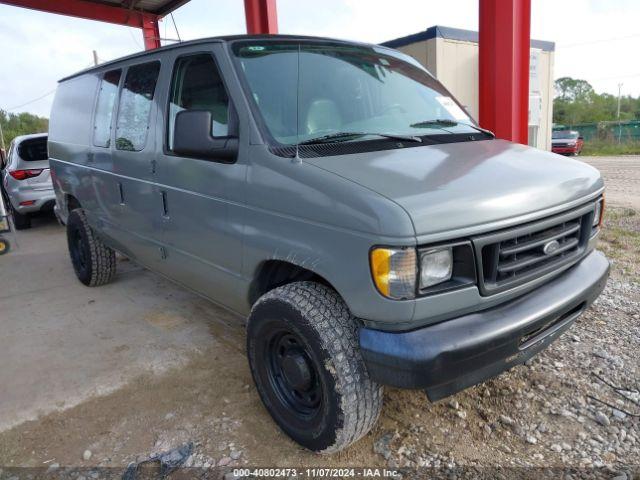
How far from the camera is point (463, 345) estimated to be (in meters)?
1.90

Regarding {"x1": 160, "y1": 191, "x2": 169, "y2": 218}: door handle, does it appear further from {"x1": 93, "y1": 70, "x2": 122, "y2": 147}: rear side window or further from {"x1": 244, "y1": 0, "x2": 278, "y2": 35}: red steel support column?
{"x1": 244, "y1": 0, "x2": 278, "y2": 35}: red steel support column

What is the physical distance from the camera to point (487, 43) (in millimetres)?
4879

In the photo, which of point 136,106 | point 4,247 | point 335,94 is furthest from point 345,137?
point 4,247

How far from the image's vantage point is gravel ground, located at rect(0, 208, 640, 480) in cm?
232

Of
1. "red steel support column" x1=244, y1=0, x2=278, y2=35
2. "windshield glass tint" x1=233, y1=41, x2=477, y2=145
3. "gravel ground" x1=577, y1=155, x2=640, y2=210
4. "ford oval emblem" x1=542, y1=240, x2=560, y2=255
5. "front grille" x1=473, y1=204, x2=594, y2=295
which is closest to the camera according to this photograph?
"front grille" x1=473, y1=204, x2=594, y2=295

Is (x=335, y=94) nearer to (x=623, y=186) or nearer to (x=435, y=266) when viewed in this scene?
(x=435, y=266)

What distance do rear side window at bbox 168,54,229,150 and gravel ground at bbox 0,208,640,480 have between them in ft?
5.17

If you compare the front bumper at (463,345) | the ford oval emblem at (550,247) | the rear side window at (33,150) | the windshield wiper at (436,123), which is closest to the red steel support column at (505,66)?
the windshield wiper at (436,123)

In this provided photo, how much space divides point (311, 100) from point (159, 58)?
131 centimetres

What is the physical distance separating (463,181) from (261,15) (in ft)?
21.7

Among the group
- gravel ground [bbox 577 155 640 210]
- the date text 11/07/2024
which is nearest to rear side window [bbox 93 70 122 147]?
the date text 11/07/2024

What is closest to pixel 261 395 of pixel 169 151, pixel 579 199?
pixel 169 151

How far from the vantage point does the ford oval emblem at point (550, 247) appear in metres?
2.21

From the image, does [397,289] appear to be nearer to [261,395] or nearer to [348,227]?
[348,227]
